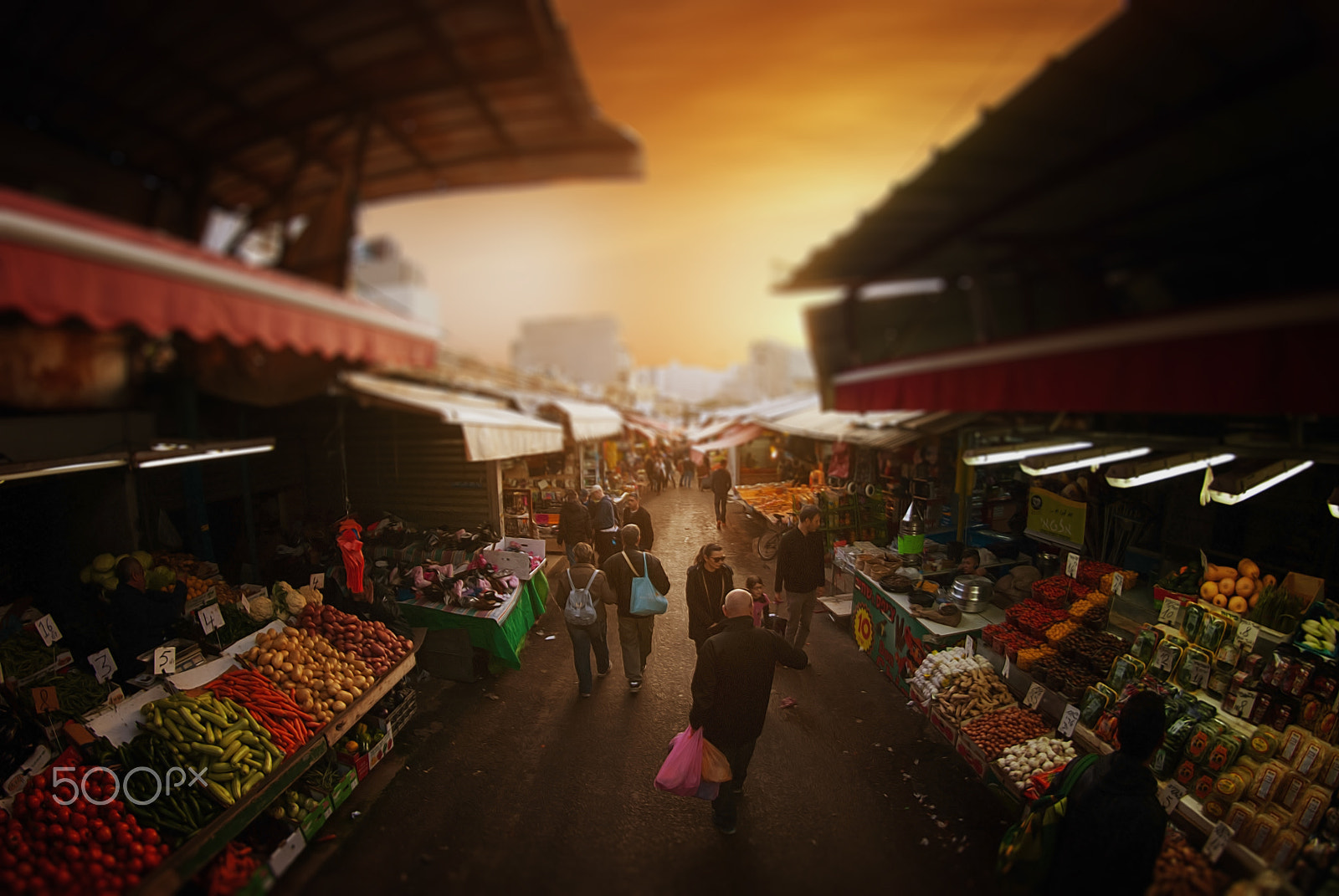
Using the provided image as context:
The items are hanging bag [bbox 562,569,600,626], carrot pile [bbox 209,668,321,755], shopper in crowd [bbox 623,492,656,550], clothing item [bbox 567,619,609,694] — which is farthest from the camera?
clothing item [bbox 567,619,609,694]

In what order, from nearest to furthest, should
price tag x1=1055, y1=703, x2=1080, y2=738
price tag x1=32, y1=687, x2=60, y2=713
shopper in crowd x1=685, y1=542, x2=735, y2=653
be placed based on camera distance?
price tag x1=32, y1=687, x2=60, y2=713 < price tag x1=1055, y1=703, x2=1080, y2=738 < shopper in crowd x1=685, y1=542, x2=735, y2=653

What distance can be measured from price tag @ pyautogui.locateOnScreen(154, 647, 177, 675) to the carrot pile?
0.91 feet

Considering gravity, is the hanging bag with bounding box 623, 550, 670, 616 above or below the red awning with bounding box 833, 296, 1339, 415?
below

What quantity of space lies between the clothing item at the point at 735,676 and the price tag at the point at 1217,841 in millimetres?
2248

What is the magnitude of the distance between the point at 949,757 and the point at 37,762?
6.29 meters

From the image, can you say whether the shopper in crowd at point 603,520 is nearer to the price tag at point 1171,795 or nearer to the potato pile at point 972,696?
the potato pile at point 972,696

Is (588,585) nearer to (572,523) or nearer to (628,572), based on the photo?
(628,572)

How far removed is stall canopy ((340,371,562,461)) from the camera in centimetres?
266

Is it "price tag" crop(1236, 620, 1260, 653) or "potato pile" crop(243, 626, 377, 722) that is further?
"potato pile" crop(243, 626, 377, 722)

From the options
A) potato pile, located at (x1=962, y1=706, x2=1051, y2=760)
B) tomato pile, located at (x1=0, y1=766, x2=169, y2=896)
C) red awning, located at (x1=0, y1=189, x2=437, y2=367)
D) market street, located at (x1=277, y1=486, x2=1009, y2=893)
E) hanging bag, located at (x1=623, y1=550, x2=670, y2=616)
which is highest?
red awning, located at (x1=0, y1=189, x2=437, y2=367)

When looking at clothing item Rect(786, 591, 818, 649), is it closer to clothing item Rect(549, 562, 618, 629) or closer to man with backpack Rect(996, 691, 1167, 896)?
clothing item Rect(549, 562, 618, 629)

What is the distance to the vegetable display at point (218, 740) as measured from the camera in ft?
9.41

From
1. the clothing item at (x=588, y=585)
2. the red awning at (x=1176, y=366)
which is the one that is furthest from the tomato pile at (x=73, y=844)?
the red awning at (x=1176, y=366)

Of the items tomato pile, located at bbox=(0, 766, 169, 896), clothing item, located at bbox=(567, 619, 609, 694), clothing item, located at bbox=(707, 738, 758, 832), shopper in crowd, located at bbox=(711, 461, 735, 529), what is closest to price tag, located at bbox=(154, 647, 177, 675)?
tomato pile, located at bbox=(0, 766, 169, 896)
